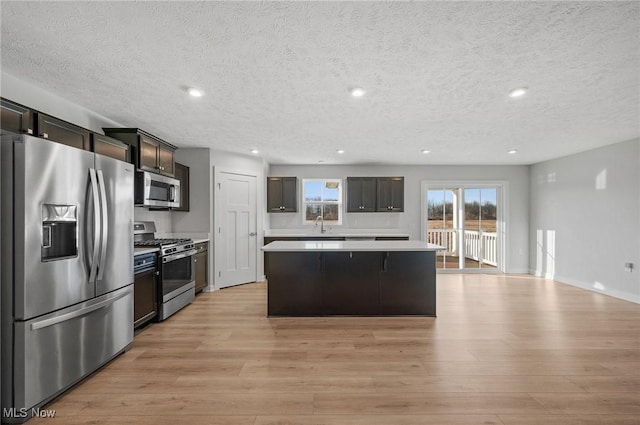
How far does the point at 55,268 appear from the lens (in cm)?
198

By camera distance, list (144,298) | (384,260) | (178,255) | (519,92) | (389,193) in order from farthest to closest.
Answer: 1. (389,193)
2. (178,255)
3. (384,260)
4. (144,298)
5. (519,92)

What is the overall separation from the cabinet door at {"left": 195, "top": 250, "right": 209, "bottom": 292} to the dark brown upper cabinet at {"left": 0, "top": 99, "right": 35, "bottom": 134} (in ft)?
8.73

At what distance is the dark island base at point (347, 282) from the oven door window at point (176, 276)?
1214 mm

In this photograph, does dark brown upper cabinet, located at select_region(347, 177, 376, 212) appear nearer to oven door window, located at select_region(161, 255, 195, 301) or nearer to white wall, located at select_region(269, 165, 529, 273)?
white wall, located at select_region(269, 165, 529, 273)

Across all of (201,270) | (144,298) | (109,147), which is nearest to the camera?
(109,147)

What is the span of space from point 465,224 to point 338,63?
5.55m

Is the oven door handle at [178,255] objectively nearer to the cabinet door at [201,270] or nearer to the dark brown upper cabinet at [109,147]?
the cabinet door at [201,270]

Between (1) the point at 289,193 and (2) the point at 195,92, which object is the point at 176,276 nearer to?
(2) the point at 195,92

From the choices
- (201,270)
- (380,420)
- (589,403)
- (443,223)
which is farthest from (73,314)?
(443,223)

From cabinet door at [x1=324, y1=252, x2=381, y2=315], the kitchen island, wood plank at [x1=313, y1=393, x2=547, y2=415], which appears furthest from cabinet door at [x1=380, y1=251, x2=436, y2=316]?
wood plank at [x1=313, y1=393, x2=547, y2=415]

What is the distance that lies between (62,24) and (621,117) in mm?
5231

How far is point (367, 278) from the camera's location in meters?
3.76

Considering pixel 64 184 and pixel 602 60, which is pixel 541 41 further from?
pixel 64 184

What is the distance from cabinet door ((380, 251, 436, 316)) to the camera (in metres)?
3.74
